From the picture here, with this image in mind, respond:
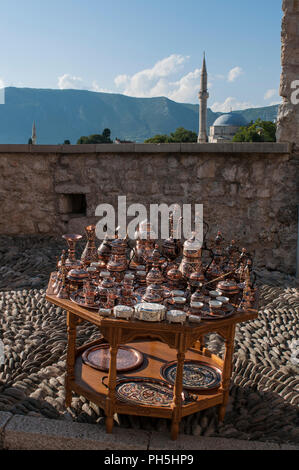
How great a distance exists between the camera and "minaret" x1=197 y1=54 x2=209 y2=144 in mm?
37188

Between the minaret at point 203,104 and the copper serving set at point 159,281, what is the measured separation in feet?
112

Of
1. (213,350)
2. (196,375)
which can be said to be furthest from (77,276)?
(213,350)

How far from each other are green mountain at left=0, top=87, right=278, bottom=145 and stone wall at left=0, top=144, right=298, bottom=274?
158 metres

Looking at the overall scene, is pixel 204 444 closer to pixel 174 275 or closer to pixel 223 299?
pixel 223 299

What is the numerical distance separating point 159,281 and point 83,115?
622ft

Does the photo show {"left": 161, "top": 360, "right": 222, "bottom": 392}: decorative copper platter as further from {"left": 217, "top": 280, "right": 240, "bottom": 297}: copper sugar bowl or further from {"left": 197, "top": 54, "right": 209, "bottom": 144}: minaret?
{"left": 197, "top": 54, "right": 209, "bottom": 144}: minaret

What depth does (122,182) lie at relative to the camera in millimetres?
6906

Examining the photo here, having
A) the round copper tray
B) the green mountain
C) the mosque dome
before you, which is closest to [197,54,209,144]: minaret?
the mosque dome

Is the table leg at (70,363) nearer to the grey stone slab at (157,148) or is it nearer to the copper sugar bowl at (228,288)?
the copper sugar bowl at (228,288)

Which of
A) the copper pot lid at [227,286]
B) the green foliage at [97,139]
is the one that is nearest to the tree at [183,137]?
the green foliage at [97,139]

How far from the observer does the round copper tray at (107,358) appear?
3165 millimetres

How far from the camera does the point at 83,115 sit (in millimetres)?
183500
